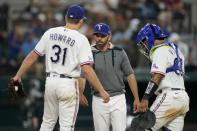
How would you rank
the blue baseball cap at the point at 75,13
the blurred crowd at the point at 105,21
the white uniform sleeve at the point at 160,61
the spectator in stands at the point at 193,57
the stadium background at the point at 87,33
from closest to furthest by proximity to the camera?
the white uniform sleeve at the point at 160,61 → the blue baseball cap at the point at 75,13 → the spectator in stands at the point at 193,57 → the stadium background at the point at 87,33 → the blurred crowd at the point at 105,21

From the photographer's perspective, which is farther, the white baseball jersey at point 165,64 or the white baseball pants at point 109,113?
the white baseball pants at point 109,113

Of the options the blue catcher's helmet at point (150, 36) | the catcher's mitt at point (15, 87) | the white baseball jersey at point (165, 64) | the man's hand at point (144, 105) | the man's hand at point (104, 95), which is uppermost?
the blue catcher's helmet at point (150, 36)

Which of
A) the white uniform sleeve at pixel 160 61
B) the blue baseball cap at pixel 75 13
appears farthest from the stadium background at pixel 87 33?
the blue baseball cap at pixel 75 13

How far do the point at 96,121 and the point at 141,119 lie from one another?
87 cm

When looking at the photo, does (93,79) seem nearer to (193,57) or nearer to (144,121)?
(144,121)

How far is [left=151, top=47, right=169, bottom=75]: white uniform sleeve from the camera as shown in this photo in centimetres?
947

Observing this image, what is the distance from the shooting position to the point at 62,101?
9.65 m

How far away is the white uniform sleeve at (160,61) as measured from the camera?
947 cm

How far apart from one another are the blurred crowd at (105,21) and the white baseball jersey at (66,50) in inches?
267

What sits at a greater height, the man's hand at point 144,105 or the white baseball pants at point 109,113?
the man's hand at point 144,105

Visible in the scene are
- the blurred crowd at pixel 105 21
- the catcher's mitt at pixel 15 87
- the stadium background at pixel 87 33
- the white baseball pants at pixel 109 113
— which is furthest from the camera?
the blurred crowd at pixel 105 21

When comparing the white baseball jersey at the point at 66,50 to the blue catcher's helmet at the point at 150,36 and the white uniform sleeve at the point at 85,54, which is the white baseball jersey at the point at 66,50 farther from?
the blue catcher's helmet at the point at 150,36

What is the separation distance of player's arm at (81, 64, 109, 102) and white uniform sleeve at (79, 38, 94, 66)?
0.06m

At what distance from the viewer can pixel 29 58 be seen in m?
9.65
